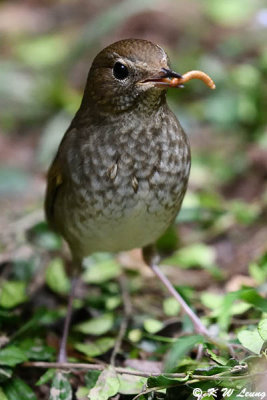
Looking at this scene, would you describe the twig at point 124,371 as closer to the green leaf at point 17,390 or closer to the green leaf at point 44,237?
the green leaf at point 17,390

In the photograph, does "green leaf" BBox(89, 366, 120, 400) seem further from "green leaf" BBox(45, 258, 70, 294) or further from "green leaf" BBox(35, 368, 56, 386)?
"green leaf" BBox(45, 258, 70, 294)

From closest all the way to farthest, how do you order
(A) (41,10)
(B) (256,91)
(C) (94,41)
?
(B) (256,91), (C) (94,41), (A) (41,10)

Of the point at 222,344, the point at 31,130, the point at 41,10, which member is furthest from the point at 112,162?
the point at 41,10

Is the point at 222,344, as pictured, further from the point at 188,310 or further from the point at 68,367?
the point at 68,367

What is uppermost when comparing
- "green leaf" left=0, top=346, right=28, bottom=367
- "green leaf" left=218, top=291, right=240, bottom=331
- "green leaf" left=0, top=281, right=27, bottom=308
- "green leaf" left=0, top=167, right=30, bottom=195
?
"green leaf" left=0, top=167, right=30, bottom=195

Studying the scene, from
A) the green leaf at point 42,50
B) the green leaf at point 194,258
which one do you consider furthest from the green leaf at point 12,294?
the green leaf at point 42,50

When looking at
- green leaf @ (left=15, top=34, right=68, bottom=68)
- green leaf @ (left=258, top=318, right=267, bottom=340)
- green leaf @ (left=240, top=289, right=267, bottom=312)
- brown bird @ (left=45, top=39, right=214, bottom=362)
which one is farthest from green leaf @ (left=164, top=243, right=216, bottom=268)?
green leaf @ (left=15, top=34, right=68, bottom=68)
